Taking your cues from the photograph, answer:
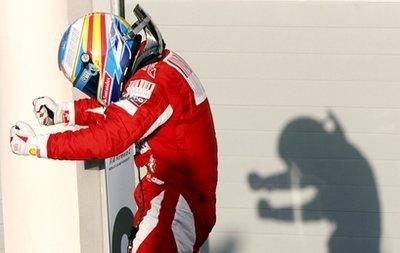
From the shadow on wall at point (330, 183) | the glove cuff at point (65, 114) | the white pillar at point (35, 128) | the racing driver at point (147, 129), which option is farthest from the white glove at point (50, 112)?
the shadow on wall at point (330, 183)

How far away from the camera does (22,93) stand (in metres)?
6.91

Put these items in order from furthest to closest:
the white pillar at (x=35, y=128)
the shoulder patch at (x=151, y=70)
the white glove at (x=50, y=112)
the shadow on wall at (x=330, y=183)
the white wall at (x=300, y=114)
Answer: the shadow on wall at (x=330, y=183), the white wall at (x=300, y=114), the white pillar at (x=35, y=128), the white glove at (x=50, y=112), the shoulder patch at (x=151, y=70)

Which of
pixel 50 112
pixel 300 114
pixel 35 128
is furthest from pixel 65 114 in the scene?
pixel 300 114

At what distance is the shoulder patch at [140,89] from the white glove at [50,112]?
0.73 meters

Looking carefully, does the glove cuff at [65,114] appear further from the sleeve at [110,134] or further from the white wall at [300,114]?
the white wall at [300,114]

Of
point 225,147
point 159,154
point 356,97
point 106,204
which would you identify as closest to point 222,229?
point 225,147

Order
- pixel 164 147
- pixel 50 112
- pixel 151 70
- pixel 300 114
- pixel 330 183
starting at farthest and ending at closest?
pixel 330 183 < pixel 300 114 < pixel 50 112 < pixel 164 147 < pixel 151 70

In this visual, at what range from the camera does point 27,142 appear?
5.24 m

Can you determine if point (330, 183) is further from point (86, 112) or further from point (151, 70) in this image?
point (151, 70)

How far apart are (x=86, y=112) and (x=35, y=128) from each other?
98cm

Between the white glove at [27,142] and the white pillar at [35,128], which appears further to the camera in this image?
the white pillar at [35,128]

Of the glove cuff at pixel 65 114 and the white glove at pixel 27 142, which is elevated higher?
Answer: the glove cuff at pixel 65 114

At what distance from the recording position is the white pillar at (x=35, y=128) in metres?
6.88

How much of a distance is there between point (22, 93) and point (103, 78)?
156cm
